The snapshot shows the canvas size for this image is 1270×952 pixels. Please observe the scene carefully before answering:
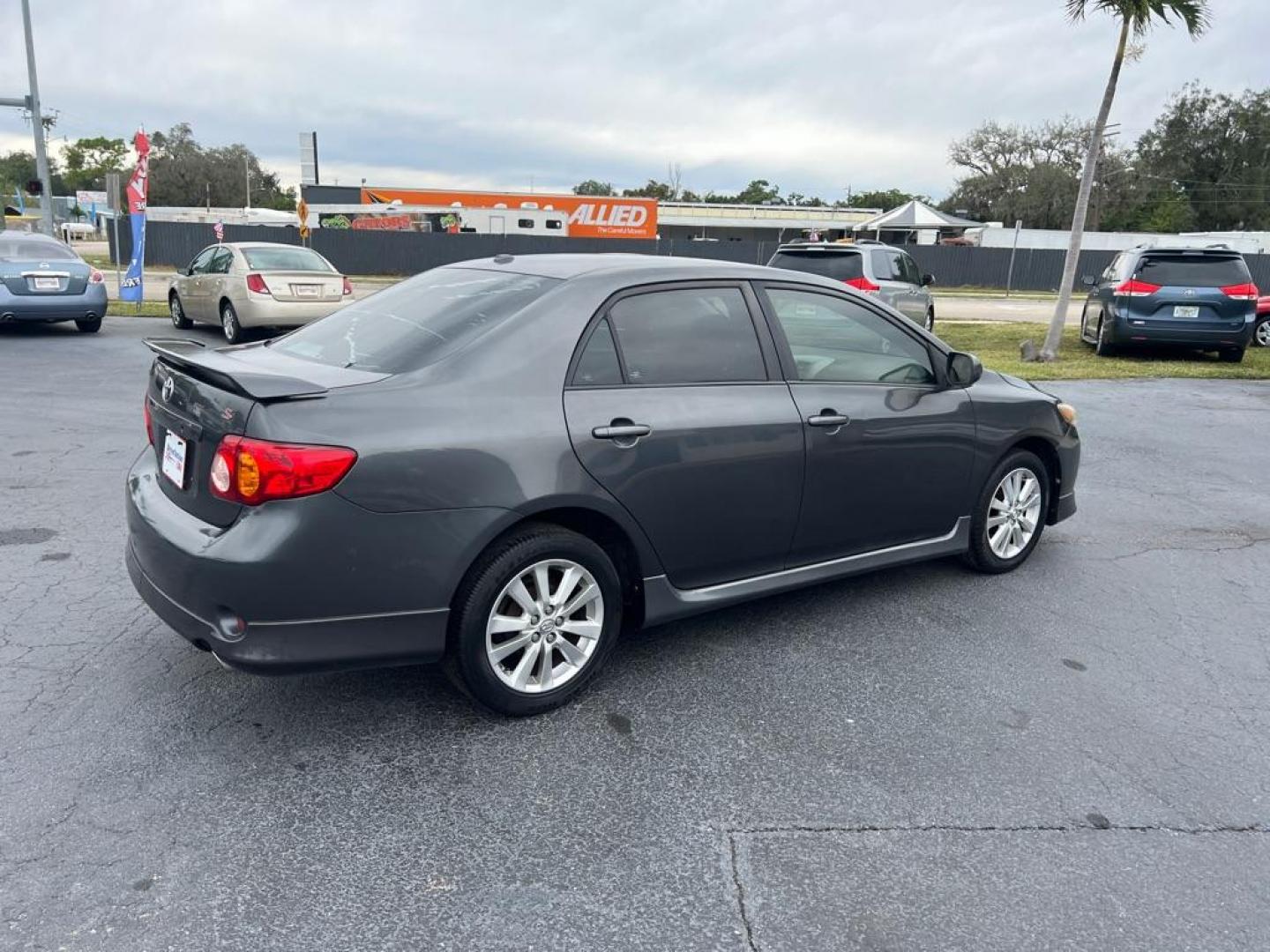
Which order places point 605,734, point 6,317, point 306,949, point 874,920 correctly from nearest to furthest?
1. point 306,949
2. point 874,920
3. point 605,734
4. point 6,317

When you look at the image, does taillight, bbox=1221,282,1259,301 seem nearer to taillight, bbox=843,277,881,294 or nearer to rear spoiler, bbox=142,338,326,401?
taillight, bbox=843,277,881,294

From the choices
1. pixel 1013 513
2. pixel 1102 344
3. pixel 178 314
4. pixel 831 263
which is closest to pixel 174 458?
pixel 1013 513

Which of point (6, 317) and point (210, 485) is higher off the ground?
point (210, 485)

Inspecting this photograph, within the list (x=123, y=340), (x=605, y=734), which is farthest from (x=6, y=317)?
(x=605, y=734)

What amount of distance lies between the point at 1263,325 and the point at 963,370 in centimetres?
1521

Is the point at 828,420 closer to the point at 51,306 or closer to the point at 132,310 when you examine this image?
the point at 51,306

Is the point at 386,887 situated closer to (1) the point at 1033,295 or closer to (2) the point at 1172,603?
(2) the point at 1172,603

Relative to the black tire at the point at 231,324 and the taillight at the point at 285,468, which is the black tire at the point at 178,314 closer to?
the black tire at the point at 231,324

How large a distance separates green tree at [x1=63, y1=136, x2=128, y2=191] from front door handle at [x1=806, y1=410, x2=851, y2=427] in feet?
380

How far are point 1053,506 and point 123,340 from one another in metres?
12.9

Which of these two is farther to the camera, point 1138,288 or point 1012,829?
point 1138,288

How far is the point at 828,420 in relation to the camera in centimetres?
414

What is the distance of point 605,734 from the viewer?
3430 mm

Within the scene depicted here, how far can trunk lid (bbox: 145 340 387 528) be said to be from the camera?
3.10m
